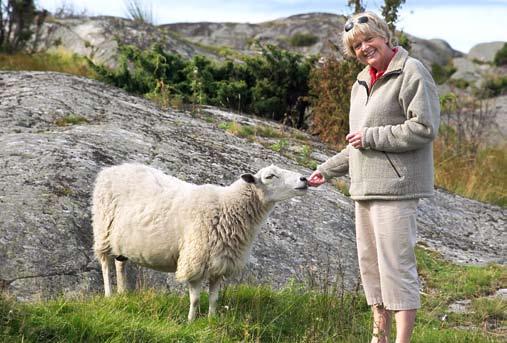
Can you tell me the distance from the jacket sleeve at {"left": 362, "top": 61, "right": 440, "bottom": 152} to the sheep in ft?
3.91

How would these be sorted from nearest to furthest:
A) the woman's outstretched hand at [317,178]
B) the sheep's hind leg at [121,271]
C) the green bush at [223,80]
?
the woman's outstretched hand at [317,178]
the sheep's hind leg at [121,271]
the green bush at [223,80]

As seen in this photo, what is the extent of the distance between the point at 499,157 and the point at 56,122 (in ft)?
33.4

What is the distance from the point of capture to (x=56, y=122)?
8969mm

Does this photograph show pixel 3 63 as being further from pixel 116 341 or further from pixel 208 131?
pixel 116 341

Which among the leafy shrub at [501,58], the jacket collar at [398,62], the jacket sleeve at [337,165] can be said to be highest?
the jacket collar at [398,62]

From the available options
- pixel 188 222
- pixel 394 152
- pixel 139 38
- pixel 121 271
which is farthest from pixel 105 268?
pixel 139 38

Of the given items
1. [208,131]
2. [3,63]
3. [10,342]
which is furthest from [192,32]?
[10,342]

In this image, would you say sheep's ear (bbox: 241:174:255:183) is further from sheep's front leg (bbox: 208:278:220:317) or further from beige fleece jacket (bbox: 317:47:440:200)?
beige fleece jacket (bbox: 317:47:440:200)

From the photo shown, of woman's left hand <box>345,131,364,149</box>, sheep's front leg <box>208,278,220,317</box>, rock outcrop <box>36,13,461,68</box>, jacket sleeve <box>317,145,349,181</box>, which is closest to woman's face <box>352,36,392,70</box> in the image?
woman's left hand <box>345,131,364,149</box>

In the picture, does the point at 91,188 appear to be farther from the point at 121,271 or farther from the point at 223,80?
the point at 223,80

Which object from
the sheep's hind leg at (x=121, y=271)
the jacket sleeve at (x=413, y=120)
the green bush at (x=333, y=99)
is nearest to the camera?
the jacket sleeve at (x=413, y=120)

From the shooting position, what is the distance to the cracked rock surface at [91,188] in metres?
6.64

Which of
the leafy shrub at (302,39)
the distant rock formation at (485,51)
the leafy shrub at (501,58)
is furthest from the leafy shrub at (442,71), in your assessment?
the distant rock formation at (485,51)

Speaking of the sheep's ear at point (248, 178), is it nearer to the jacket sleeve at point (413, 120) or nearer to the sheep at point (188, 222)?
the sheep at point (188, 222)
